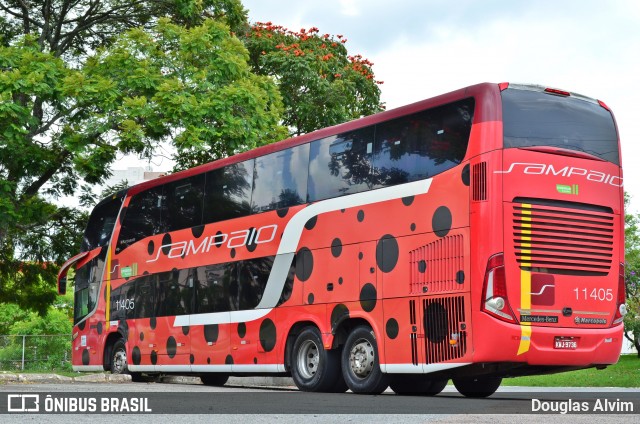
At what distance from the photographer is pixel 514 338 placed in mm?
12992

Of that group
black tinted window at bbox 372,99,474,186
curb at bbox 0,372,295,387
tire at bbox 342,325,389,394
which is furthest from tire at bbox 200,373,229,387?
black tinted window at bbox 372,99,474,186

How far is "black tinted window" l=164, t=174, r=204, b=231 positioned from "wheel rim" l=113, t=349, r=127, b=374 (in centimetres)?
352

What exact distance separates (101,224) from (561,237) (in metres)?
12.6

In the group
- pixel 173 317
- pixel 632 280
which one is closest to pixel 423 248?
pixel 173 317

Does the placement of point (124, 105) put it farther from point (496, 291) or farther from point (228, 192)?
point (496, 291)

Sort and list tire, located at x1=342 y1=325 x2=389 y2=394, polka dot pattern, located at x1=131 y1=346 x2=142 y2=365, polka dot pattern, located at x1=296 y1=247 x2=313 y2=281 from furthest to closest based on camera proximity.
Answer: polka dot pattern, located at x1=131 y1=346 x2=142 y2=365 → polka dot pattern, located at x1=296 y1=247 x2=313 y2=281 → tire, located at x1=342 y1=325 x2=389 y2=394

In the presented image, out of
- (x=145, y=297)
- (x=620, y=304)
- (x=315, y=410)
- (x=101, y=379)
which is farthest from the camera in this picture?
(x=145, y=297)

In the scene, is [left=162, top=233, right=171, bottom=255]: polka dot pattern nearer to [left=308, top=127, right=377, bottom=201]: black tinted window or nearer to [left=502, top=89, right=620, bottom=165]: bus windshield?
[left=308, top=127, right=377, bottom=201]: black tinted window

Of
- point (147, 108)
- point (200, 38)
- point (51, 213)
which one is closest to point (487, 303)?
point (147, 108)

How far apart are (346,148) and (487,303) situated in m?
3.89

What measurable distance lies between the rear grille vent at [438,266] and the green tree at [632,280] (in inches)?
1225

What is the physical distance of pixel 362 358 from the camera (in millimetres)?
15156

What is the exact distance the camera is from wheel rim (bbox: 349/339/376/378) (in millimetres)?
15023

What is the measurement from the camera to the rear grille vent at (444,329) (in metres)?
13.4
